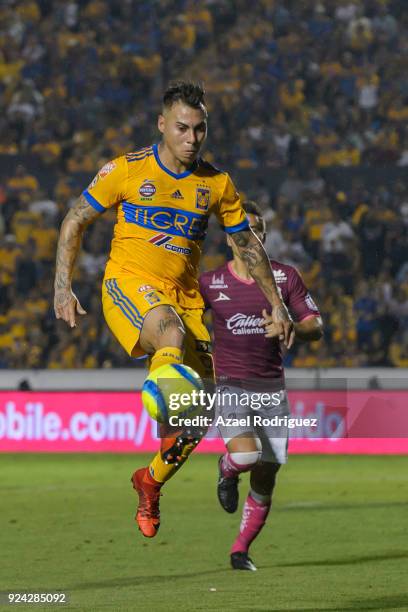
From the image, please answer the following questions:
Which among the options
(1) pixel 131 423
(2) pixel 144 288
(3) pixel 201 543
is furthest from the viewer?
(1) pixel 131 423

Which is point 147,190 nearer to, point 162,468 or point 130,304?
point 130,304

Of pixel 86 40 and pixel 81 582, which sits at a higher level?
pixel 86 40

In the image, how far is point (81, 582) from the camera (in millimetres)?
7613

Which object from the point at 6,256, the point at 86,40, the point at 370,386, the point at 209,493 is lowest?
the point at 209,493

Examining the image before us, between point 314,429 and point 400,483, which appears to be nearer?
point 400,483

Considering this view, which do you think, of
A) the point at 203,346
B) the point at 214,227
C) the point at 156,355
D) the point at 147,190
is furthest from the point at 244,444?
the point at 214,227

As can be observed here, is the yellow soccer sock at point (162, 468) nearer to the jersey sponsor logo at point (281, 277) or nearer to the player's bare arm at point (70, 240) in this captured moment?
the player's bare arm at point (70, 240)

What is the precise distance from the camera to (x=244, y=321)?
8250mm

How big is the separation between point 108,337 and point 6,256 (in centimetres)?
230

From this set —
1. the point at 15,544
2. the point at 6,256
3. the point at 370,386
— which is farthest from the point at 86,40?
the point at 15,544

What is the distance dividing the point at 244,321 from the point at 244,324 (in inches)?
0.8

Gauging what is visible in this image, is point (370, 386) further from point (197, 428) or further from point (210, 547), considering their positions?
point (197, 428)

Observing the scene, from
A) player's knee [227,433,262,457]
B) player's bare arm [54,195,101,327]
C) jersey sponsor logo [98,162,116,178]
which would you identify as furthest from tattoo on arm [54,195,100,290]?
player's knee [227,433,262,457]

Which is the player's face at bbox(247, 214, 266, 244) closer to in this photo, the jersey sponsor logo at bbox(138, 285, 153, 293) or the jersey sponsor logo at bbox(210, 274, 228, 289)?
the jersey sponsor logo at bbox(210, 274, 228, 289)
